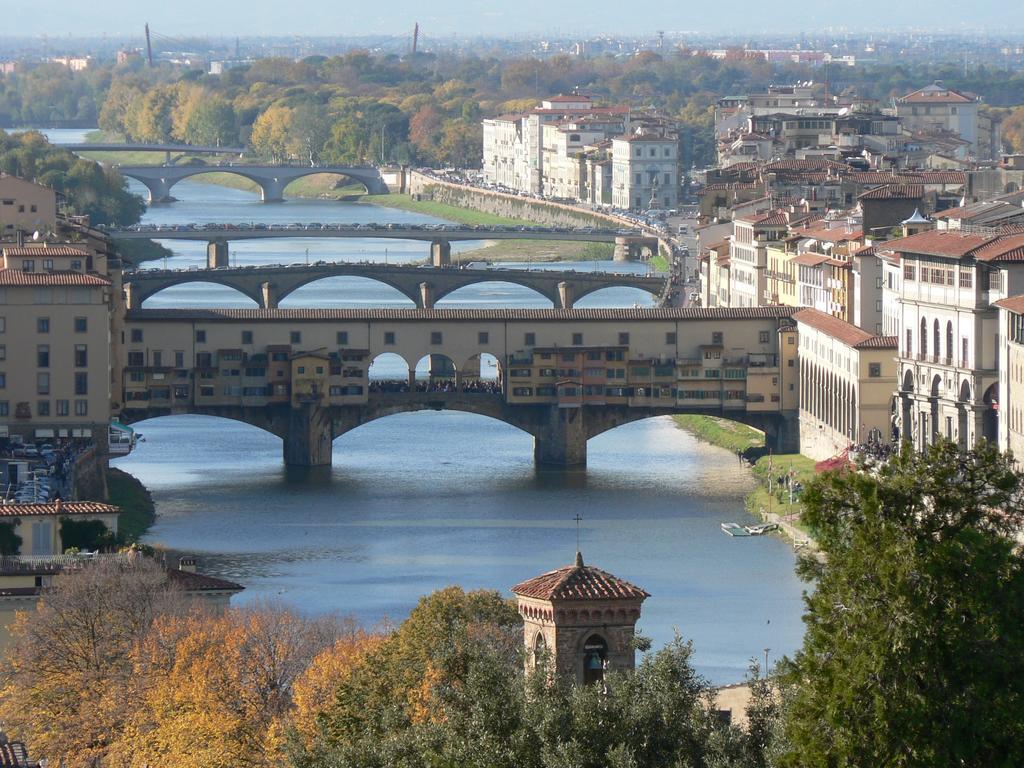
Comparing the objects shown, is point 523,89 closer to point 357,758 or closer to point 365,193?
point 365,193

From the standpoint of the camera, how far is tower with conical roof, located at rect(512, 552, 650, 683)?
22297mm

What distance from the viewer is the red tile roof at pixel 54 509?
1468 inches

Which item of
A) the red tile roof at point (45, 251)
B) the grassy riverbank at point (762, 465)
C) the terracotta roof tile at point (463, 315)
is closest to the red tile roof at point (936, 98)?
the grassy riverbank at point (762, 465)

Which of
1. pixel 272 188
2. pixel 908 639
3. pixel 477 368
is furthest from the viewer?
pixel 272 188

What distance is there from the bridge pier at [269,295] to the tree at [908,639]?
56081 mm

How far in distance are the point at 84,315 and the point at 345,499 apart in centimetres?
479

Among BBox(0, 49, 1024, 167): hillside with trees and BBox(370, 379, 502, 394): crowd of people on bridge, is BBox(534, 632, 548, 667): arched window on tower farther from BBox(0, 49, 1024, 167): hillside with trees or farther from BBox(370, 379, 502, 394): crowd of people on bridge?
BBox(0, 49, 1024, 167): hillside with trees

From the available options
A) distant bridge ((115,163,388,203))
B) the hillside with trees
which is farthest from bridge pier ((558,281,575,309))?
the hillside with trees

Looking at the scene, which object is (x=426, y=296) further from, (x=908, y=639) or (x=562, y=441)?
(x=908, y=639)

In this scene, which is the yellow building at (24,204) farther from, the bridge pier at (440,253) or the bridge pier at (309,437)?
the bridge pier at (440,253)

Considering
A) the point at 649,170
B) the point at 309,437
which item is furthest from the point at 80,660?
the point at 649,170

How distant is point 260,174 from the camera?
12612cm

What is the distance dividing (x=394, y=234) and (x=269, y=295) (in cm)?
1719

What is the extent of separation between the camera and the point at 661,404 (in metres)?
56.8
